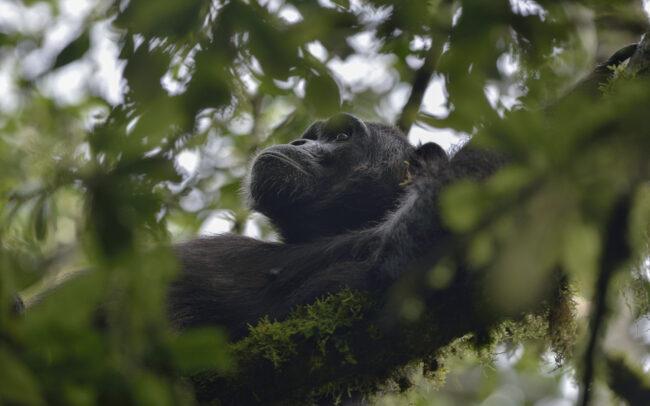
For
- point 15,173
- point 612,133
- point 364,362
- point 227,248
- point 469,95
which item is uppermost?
point 612,133

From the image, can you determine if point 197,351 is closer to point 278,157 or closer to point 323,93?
point 323,93

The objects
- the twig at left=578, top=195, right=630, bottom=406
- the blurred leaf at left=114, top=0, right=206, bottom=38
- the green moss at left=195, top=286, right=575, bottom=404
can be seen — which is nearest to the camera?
the blurred leaf at left=114, top=0, right=206, bottom=38

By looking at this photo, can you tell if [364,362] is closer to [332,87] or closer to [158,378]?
[332,87]

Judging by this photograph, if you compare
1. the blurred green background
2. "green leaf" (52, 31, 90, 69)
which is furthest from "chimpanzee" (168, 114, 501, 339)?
"green leaf" (52, 31, 90, 69)

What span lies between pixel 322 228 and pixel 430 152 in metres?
1.12

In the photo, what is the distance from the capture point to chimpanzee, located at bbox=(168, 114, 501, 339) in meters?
4.02

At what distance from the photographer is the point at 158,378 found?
1.68 metres

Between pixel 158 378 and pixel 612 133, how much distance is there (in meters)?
1.48

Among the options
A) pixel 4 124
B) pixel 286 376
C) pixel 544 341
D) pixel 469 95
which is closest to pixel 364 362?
pixel 286 376

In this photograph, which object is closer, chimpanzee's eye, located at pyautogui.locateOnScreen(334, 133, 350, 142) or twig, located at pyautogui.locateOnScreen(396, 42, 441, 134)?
twig, located at pyautogui.locateOnScreen(396, 42, 441, 134)

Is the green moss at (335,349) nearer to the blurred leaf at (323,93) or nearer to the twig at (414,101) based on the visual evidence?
the blurred leaf at (323,93)

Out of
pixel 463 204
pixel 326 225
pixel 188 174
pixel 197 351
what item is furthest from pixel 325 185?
pixel 197 351

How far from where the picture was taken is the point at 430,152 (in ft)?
17.3

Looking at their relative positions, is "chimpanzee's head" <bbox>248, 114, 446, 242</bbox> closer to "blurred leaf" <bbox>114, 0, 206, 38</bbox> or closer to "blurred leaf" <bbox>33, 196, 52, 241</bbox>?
"blurred leaf" <bbox>33, 196, 52, 241</bbox>
